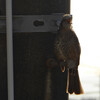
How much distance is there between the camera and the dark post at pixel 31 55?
1.75 metres

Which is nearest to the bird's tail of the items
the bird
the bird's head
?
the bird

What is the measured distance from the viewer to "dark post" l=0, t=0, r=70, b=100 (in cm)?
175

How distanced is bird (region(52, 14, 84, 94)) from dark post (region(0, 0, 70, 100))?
6cm

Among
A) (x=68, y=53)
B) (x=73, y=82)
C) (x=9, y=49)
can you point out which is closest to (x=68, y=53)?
(x=68, y=53)

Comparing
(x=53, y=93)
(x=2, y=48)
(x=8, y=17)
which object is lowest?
(x=53, y=93)

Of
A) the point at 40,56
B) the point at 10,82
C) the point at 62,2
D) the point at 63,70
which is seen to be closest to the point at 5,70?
the point at 10,82

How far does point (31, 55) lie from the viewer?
1782 mm

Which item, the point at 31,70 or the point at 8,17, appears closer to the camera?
the point at 8,17

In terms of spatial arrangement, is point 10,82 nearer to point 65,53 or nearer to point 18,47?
point 18,47

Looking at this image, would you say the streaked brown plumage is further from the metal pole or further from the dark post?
the metal pole

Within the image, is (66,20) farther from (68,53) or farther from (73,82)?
(73,82)

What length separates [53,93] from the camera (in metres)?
1.84

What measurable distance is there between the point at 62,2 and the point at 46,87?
532 mm

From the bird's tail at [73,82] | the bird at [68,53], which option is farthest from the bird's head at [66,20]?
the bird's tail at [73,82]
